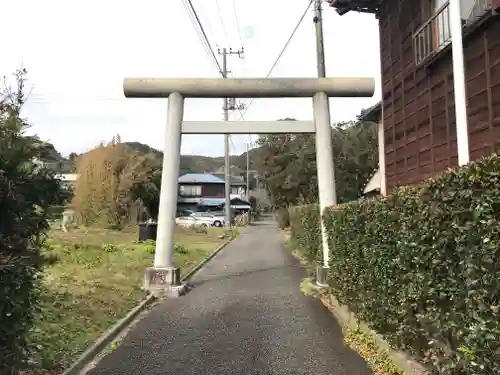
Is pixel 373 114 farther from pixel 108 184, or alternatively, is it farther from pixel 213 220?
pixel 213 220

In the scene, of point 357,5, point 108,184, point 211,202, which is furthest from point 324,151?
point 211,202

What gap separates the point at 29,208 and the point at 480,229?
3401mm

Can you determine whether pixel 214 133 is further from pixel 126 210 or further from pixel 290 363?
pixel 126 210

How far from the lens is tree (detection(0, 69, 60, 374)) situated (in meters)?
4.21

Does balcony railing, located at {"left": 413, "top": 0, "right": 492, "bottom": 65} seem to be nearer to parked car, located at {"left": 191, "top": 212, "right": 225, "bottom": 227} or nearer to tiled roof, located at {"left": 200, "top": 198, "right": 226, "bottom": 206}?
parked car, located at {"left": 191, "top": 212, "right": 225, "bottom": 227}

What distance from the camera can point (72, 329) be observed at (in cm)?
782

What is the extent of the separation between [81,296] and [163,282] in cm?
272

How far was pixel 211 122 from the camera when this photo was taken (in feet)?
42.5

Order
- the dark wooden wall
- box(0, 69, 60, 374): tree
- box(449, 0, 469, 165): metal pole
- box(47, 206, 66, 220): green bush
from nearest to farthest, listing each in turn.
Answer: box(0, 69, 60, 374): tree
box(47, 206, 66, 220): green bush
box(449, 0, 469, 165): metal pole
the dark wooden wall

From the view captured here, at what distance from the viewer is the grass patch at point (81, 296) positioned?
644cm

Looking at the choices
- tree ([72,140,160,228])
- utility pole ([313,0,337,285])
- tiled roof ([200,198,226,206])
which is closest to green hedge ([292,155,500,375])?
utility pole ([313,0,337,285])

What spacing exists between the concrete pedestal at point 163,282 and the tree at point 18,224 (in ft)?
24.8

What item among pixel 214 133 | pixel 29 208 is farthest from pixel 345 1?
pixel 29 208

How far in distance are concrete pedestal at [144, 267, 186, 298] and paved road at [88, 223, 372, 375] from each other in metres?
0.34
